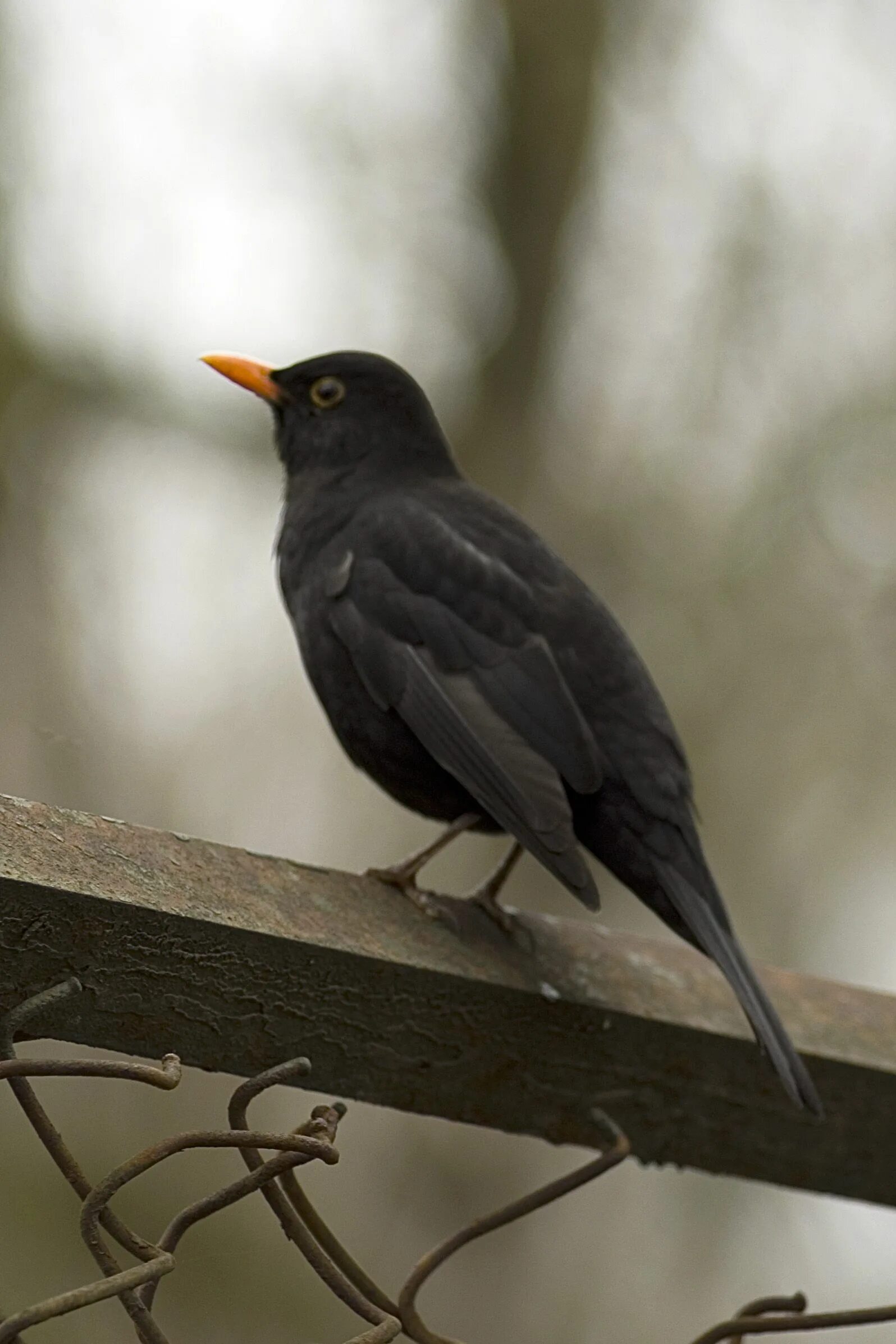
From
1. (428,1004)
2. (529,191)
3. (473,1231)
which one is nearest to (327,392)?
(428,1004)

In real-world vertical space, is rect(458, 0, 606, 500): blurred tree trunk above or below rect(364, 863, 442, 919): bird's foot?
above

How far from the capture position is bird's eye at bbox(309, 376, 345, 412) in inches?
141

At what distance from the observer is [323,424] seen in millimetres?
3525

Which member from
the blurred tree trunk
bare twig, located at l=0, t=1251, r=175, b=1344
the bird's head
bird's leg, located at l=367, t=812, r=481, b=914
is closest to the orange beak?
the bird's head

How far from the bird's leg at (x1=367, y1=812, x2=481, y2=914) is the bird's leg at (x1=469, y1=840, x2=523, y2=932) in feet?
0.30

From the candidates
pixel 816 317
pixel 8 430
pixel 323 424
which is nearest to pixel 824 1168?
pixel 323 424

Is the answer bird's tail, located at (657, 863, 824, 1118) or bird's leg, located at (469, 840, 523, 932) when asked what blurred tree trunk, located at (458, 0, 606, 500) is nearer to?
bird's leg, located at (469, 840, 523, 932)

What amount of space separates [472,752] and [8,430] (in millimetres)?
3312

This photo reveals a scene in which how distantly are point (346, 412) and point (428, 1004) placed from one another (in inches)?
83.7

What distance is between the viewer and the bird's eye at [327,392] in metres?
3.57

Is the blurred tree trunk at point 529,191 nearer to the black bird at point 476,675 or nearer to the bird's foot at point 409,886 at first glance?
the black bird at point 476,675

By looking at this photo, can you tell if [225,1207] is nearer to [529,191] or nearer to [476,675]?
[476,675]

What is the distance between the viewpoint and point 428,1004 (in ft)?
5.37

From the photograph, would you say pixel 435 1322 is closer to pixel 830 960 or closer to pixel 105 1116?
pixel 105 1116
